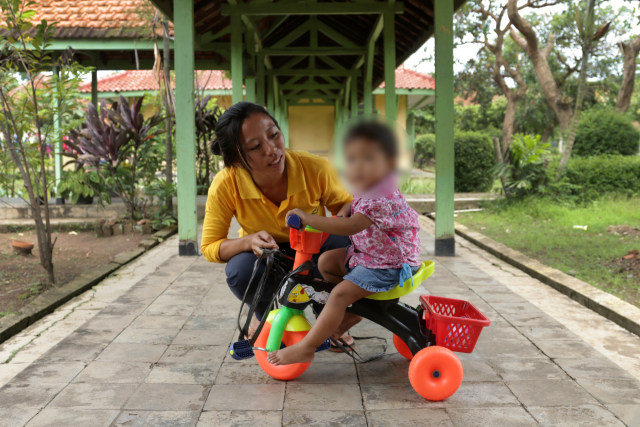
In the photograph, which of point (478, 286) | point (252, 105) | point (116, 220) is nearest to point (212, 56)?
point (116, 220)

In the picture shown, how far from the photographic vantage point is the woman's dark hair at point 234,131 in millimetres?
2662

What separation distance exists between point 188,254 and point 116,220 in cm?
245

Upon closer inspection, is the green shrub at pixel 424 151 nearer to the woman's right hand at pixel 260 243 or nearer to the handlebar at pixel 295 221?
the woman's right hand at pixel 260 243

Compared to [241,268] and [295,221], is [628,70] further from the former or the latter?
[295,221]

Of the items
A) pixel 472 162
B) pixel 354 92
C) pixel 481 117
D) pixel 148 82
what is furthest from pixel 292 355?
pixel 481 117

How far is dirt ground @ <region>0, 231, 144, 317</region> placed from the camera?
14.7 feet

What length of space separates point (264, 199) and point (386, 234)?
0.75m

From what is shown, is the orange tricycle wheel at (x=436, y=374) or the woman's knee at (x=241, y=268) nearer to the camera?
the orange tricycle wheel at (x=436, y=374)

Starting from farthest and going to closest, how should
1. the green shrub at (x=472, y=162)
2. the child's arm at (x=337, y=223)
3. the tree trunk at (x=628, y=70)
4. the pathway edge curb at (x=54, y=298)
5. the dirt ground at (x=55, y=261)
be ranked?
the tree trunk at (x=628, y=70), the green shrub at (x=472, y=162), the dirt ground at (x=55, y=261), the pathway edge curb at (x=54, y=298), the child's arm at (x=337, y=223)

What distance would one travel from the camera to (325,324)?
2.47 metres

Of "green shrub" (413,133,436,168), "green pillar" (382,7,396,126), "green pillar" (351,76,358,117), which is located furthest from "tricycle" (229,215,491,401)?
"green shrub" (413,133,436,168)

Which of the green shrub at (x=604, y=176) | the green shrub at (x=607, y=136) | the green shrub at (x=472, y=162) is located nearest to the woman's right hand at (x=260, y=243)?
the green shrub at (x=604, y=176)

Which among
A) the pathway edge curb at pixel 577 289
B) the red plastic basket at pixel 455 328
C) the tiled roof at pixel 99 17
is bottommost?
the pathway edge curb at pixel 577 289

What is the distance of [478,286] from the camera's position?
4625mm
